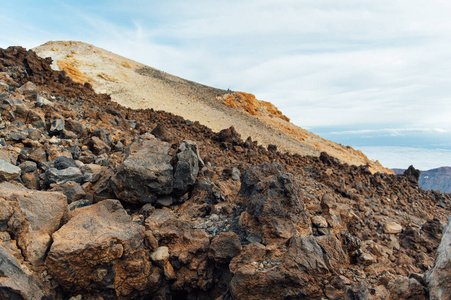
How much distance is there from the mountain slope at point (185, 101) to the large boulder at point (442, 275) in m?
18.7

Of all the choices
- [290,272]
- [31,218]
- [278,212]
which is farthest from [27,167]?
[290,272]

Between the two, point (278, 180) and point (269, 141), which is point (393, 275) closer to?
point (278, 180)

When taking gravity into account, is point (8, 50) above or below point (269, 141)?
above

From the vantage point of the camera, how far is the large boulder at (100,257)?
152 inches

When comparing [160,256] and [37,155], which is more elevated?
[37,155]

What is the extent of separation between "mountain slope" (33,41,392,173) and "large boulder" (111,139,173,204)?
1626 cm

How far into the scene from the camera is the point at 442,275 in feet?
10.4

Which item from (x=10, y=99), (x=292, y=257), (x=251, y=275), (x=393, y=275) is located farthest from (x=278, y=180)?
(x=10, y=99)

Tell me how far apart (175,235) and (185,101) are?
24616 mm

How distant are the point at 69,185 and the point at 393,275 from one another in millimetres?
5848

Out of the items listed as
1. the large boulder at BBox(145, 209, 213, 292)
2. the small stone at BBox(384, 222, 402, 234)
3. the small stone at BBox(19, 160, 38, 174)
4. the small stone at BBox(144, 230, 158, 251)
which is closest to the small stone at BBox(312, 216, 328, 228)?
the large boulder at BBox(145, 209, 213, 292)

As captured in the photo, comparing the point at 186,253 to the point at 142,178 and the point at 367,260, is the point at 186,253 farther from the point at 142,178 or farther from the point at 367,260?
the point at 367,260

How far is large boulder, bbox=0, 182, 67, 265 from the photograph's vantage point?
3887 millimetres

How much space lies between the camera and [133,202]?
5.70 meters
